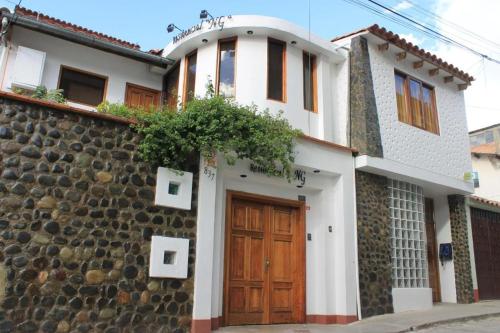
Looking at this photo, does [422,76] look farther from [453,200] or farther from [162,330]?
[162,330]

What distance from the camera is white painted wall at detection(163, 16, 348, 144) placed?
9.97 metres

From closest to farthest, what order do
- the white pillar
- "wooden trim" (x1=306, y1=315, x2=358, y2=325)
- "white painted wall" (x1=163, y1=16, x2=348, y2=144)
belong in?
the white pillar → "wooden trim" (x1=306, y1=315, x2=358, y2=325) → "white painted wall" (x1=163, y1=16, x2=348, y2=144)

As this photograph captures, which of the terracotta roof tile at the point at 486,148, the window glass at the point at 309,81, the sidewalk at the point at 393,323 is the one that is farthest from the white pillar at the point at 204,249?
the terracotta roof tile at the point at 486,148

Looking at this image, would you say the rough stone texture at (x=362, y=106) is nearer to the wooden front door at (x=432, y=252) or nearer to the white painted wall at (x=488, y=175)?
the wooden front door at (x=432, y=252)

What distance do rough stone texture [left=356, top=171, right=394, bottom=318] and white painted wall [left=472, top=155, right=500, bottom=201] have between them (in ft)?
32.4

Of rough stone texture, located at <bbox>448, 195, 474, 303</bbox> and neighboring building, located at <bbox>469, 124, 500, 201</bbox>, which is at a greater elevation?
neighboring building, located at <bbox>469, 124, 500, 201</bbox>

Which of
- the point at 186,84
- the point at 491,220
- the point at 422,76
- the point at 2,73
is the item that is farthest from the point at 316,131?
the point at 491,220

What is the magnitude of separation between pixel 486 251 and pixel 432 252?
2.21 metres

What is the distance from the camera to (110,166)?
24.3ft

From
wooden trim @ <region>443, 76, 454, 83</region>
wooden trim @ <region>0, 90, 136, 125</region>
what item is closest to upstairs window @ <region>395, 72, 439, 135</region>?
wooden trim @ <region>443, 76, 454, 83</region>

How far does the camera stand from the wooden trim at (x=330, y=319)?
373 inches

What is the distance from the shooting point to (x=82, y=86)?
11.1 meters

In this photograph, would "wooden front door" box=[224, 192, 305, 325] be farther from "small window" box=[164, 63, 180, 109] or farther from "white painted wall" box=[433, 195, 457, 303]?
"white painted wall" box=[433, 195, 457, 303]

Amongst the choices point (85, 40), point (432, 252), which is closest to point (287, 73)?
point (85, 40)
